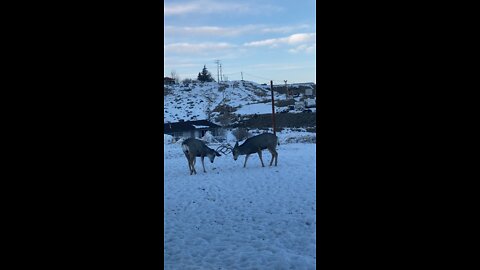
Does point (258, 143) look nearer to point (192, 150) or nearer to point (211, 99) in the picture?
point (192, 150)

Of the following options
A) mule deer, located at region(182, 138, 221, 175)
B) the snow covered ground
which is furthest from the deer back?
mule deer, located at region(182, 138, 221, 175)

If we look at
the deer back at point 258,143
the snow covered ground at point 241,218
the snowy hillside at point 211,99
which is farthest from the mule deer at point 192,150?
the snowy hillside at point 211,99

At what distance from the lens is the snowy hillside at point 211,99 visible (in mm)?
48844

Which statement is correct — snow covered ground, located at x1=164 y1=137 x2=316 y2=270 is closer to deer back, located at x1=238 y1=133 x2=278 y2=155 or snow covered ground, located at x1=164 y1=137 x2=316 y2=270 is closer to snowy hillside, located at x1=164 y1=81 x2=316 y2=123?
deer back, located at x1=238 y1=133 x2=278 y2=155

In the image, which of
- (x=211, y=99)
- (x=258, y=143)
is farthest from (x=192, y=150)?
(x=211, y=99)

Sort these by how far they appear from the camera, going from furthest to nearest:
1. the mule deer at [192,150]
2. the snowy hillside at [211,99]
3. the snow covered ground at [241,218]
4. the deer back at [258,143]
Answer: the snowy hillside at [211,99] → the deer back at [258,143] → the mule deer at [192,150] → the snow covered ground at [241,218]

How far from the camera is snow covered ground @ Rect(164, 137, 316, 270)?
6.00 m

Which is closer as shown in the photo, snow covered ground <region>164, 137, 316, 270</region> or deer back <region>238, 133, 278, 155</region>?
snow covered ground <region>164, 137, 316, 270</region>

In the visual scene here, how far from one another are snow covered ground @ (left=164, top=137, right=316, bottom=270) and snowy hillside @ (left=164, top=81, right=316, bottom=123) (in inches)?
1258

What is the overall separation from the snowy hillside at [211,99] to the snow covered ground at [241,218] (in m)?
32.0

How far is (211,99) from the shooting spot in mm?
61625

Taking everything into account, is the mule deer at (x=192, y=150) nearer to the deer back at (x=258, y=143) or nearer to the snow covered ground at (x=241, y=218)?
the snow covered ground at (x=241, y=218)
